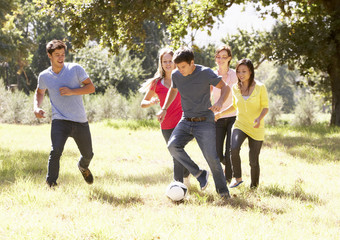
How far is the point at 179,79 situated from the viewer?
→ 5297 mm

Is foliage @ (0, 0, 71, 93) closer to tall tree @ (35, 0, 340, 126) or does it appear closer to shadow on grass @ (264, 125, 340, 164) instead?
tall tree @ (35, 0, 340, 126)

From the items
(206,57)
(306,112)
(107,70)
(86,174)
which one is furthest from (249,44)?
(86,174)

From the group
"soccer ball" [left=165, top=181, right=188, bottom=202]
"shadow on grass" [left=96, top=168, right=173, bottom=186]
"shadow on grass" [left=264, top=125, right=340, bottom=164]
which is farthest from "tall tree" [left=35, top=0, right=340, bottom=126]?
"soccer ball" [left=165, top=181, right=188, bottom=202]

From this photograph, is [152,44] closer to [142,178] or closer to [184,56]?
[142,178]

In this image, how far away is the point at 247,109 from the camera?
19.6ft

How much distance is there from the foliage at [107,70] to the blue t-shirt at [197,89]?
24.5 metres

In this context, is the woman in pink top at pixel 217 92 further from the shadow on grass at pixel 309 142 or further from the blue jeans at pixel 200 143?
the shadow on grass at pixel 309 142

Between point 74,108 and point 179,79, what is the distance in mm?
1614

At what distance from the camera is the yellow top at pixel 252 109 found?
589 cm

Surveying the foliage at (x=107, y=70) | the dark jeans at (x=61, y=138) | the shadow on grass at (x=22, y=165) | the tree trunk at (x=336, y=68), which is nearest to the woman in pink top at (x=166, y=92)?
the dark jeans at (x=61, y=138)

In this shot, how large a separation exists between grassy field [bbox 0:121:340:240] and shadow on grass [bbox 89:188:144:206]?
0.05 feet

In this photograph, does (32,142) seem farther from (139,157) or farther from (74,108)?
(74,108)

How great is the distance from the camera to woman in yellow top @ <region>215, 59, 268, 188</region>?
19.3 ft

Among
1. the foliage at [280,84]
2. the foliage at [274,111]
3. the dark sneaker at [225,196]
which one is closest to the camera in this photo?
the dark sneaker at [225,196]
